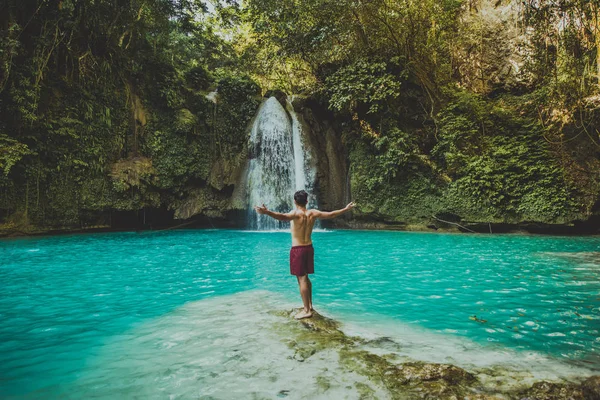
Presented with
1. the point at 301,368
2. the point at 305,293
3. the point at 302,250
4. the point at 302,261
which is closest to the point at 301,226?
the point at 302,250

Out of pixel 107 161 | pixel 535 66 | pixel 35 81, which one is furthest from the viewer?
pixel 107 161

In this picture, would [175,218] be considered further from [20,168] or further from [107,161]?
[20,168]

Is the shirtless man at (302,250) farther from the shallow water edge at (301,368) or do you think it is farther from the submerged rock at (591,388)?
the submerged rock at (591,388)

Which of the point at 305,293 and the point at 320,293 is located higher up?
the point at 305,293

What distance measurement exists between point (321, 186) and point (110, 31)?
38.2 feet

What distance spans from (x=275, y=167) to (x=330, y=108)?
3.91 metres

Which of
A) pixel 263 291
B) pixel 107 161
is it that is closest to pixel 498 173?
pixel 263 291

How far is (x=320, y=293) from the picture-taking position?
5066 millimetres

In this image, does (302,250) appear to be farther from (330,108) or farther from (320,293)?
(330,108)

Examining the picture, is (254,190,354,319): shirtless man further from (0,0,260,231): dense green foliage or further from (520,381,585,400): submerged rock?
(0,0,260,231): dense green foliage

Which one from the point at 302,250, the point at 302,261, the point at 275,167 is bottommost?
the point at 302,261

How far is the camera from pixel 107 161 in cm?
1407

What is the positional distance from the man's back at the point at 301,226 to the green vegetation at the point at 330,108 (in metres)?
11.5

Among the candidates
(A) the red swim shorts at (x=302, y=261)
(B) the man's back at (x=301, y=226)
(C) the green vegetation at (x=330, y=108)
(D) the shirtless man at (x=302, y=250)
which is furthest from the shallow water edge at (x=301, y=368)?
(C) the green vegetation at (x=330, y=108)
